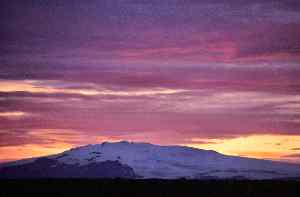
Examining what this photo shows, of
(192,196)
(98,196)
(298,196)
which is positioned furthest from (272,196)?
(98,196)

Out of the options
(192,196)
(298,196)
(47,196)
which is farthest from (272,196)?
(47,196)

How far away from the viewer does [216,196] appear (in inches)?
2138

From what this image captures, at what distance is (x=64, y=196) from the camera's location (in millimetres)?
53188

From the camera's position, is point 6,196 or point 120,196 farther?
point 120,196

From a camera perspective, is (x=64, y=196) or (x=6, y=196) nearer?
(x=6, y=196)

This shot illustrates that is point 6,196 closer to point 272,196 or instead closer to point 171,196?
point 171,196

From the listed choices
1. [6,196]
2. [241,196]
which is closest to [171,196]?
[241,196]

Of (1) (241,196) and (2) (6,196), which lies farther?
(1) (241,196)

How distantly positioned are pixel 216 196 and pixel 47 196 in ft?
46.5

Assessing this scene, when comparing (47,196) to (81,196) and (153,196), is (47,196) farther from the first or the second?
(153,196)

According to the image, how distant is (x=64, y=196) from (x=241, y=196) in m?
14.7

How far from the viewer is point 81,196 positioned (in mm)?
54406

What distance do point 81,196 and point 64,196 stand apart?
177 cm

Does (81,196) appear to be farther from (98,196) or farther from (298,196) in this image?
(298,196)
